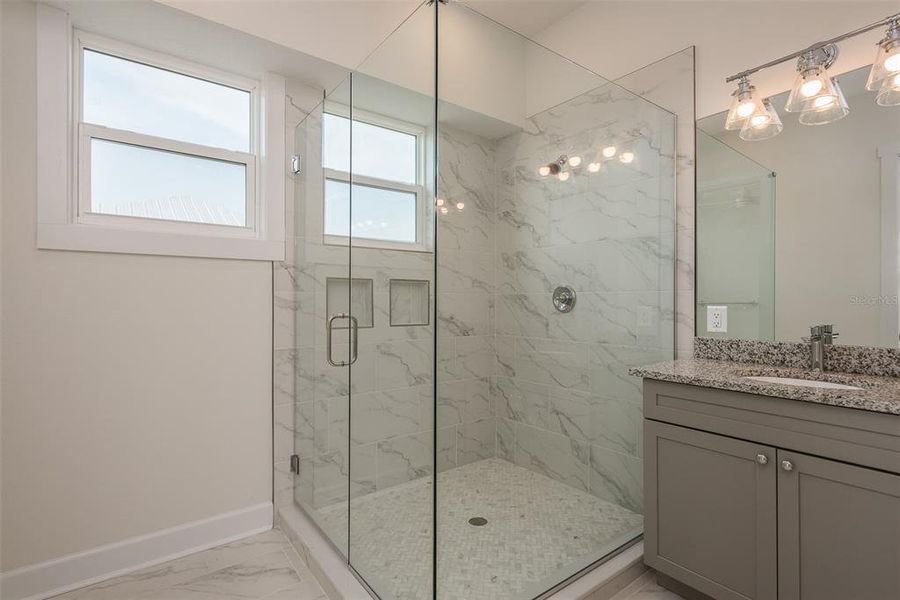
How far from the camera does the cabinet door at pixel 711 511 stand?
4.46ft

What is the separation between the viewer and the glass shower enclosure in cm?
161

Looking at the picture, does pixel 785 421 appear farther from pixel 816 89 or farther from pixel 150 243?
pixel 150 243

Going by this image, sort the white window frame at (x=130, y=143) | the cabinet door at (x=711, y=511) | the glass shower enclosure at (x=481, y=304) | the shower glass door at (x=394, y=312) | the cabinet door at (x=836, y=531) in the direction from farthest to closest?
1. the white window frame at (x=130, y=143)
2. the glass shower enclosure at (x=481, y=304)
3. the shower glass door at (x=394, y=312)
4. the cabinet door at (x=711, y=511)
5. the cabinet door at (x=836, y=531)

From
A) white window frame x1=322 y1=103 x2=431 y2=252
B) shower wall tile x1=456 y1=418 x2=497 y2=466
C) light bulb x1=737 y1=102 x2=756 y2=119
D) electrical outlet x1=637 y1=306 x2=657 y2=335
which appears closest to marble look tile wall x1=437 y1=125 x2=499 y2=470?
shower wall tile x1=456 y1=418 x2=497 y2=466

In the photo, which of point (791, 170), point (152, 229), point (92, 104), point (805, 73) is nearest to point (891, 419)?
point (791, 170)

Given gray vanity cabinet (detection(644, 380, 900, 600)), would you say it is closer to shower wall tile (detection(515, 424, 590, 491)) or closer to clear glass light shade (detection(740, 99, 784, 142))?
shower wall tile (detection(515, 424, 590, 491))

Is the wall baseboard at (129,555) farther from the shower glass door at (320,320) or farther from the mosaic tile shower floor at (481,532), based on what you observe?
the mosaic tile shower floor at (481,532)

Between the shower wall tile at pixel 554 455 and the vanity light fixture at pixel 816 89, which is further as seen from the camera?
the shower wall tile at pixel 554 455

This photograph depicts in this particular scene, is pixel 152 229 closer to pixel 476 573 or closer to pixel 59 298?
pixel 59 298

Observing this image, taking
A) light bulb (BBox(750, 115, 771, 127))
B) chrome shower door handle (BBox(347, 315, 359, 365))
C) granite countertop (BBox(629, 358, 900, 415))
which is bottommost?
granite countertop (BBox(629, 358, 900, 415))

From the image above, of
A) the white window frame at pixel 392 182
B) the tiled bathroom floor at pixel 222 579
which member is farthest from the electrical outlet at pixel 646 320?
the tiled bathroom floor at pixel 222 579

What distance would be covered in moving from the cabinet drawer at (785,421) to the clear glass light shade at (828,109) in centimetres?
113

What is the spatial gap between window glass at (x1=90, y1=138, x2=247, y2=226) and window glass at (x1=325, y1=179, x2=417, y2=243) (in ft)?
2.06

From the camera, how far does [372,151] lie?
171cm
